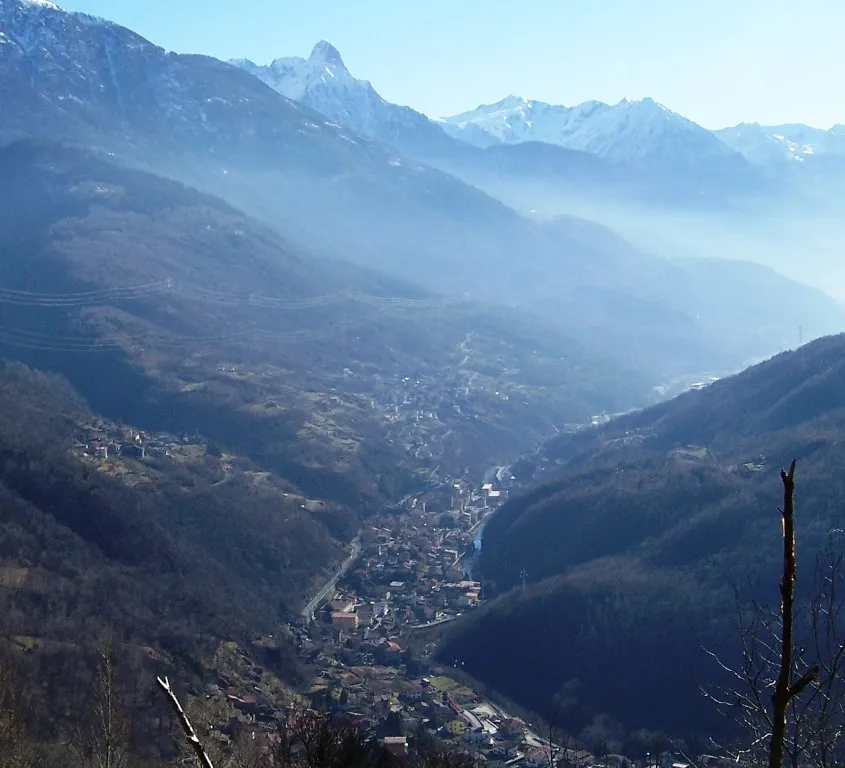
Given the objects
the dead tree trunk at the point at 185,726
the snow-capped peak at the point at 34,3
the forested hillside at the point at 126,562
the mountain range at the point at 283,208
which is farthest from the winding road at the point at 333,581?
the snow-capped peak at the point at 34,3

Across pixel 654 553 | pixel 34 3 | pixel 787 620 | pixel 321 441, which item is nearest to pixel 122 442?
pixel 321 441

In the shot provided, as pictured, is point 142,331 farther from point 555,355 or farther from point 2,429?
point 555,355

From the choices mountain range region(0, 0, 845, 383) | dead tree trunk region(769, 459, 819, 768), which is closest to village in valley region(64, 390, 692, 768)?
dead tree trunk region(769, 459, 819, 768)

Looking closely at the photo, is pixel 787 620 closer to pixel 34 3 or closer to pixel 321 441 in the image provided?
pixel 321 441

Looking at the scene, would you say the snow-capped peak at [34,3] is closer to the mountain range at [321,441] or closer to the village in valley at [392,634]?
the mountain range at [321,441]

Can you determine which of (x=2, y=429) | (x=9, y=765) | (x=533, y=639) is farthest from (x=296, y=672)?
(x=9, y=765)
